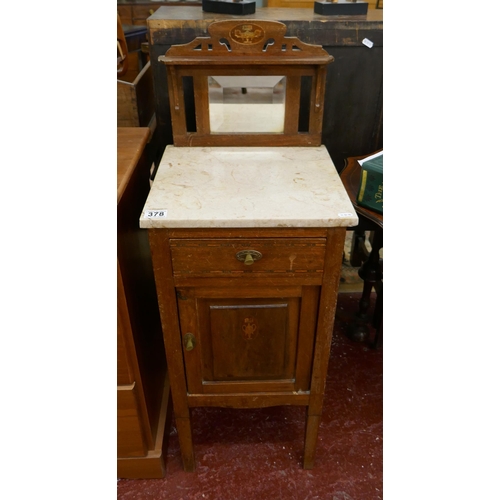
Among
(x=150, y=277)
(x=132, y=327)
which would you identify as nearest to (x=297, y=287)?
(x=132, y=327)

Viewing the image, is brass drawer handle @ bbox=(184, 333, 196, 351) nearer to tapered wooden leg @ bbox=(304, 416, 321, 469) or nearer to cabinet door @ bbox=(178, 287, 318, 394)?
cabinet door @ bbox=(178, 287, 318, 394)

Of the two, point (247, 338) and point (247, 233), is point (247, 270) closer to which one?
point (247, 233)

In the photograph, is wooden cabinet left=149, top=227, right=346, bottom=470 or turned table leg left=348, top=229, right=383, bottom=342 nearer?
wooden cabinet left=149, top=227, right=346, bottom=470

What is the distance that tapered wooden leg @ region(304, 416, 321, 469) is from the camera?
121 cm

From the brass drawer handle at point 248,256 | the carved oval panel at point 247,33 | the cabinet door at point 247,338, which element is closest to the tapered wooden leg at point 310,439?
the cabinet door at point 247,338

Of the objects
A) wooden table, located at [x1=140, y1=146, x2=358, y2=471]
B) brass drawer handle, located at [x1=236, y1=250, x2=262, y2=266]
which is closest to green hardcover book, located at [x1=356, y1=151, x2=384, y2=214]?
wooden table, located at [x1=140, y1=146, x2=358, y2=471]

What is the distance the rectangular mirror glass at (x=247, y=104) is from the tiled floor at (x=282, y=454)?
3.28 ft

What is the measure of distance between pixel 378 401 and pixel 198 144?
1.13m

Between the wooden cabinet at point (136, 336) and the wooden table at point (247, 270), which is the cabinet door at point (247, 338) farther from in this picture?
the wooden cabinet at point (136, 336)

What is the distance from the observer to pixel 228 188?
97cm

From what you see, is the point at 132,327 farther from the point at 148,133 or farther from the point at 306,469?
the point at 306,469

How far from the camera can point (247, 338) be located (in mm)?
1066

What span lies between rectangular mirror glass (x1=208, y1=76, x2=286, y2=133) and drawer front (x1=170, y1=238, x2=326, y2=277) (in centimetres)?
44

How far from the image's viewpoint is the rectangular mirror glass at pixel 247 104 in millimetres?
1129
